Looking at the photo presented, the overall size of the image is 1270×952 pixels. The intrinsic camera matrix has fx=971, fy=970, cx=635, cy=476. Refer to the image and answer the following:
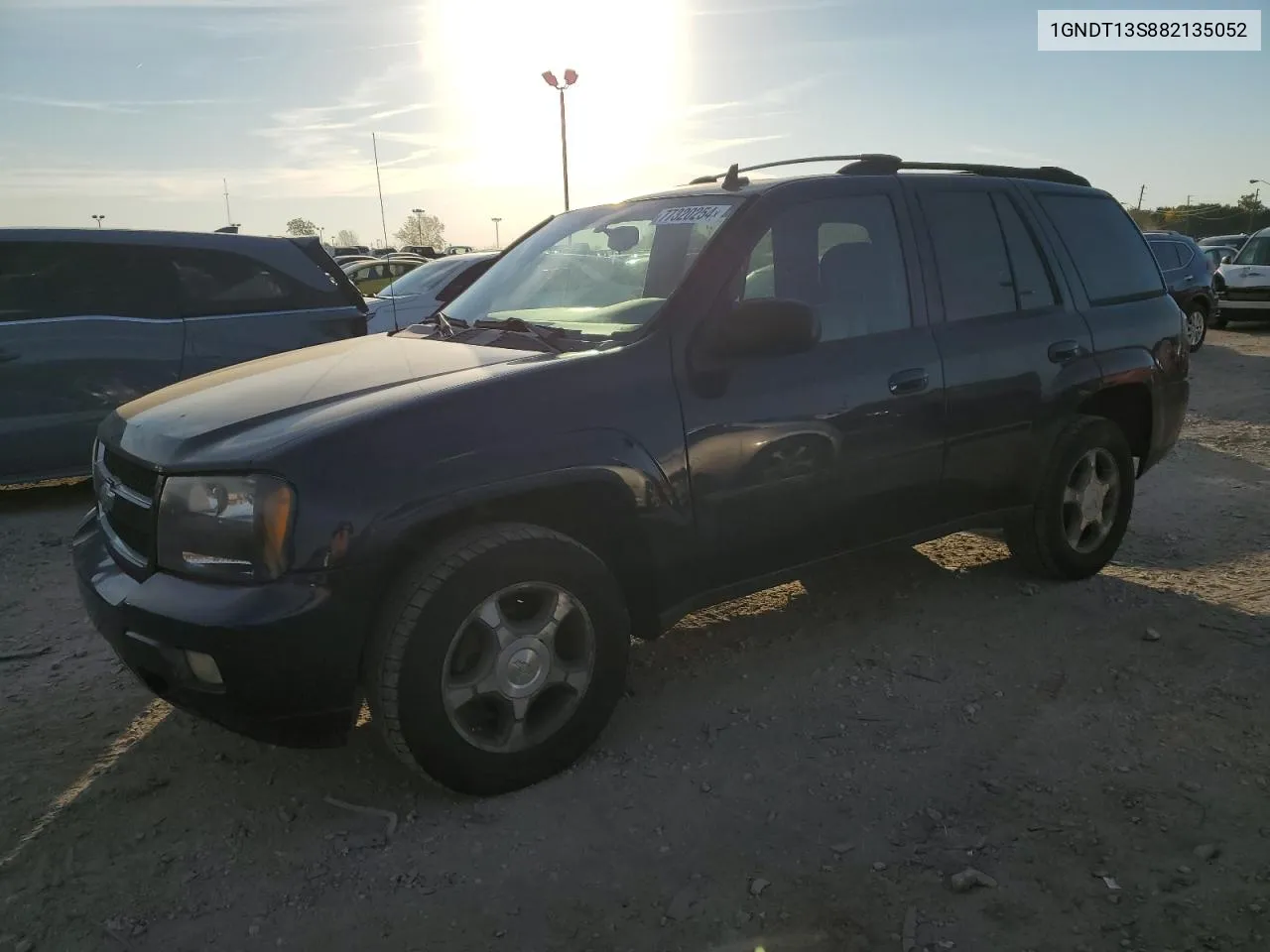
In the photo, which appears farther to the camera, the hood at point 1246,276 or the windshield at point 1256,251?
the windshield at point 1256,251

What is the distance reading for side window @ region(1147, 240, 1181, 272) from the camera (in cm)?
1431

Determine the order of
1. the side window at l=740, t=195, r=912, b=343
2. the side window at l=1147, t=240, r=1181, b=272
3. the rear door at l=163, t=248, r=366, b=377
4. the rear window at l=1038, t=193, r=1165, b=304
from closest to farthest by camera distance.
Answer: the side window at l=740, t=195, r=912, b=343
the rear window at l=1038, t=193, r=1165, b=304
the rear door at l=163, t=248, r=366, b=377
the side window at l=1147, t=240, r=1181, b=272

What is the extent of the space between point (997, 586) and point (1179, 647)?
0.87 metres

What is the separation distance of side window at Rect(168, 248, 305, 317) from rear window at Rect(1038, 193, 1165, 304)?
4935 mm

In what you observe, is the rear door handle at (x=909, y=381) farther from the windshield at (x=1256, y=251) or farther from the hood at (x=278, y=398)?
the windshield at (x=1256, y=251)

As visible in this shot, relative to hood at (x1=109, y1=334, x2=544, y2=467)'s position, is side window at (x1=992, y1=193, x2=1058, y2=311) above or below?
above

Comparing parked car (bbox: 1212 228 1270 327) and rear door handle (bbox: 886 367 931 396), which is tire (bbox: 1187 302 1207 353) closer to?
parked car (bbox: 1212 228 1270 327)

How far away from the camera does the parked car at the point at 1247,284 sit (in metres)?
16.5

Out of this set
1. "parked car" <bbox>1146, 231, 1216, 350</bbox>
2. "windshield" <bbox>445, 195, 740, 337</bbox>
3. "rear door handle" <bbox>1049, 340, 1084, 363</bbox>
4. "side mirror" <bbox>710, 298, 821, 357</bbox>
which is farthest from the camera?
"parked car" <bbox>1146, 231, 1216, 350</bbox>

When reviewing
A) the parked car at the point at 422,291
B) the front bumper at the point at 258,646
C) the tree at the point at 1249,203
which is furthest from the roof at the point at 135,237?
the tree at the point at 1249,203

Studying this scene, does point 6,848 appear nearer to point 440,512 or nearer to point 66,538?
point 440,512

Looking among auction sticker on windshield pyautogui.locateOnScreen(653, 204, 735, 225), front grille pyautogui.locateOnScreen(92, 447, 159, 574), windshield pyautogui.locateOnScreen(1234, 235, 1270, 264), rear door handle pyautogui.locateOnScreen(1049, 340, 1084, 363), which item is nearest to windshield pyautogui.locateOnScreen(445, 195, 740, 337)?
auction sticker on windshield pyautogui.locateOnScreen(653, 204, 735, 225)

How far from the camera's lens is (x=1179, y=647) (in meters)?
3.90

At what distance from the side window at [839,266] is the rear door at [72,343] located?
181 inches
